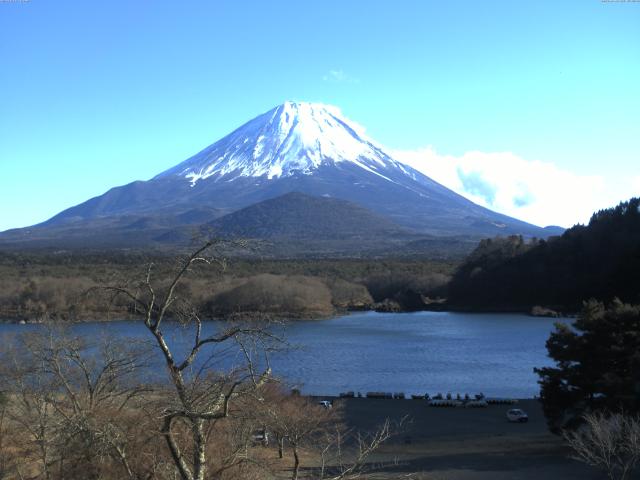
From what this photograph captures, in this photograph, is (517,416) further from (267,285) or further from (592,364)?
(267,285)

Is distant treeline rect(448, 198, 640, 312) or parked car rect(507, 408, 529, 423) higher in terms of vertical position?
distant treeline rect(448, 198, 640, 312)

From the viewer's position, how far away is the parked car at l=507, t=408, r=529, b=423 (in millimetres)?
15406

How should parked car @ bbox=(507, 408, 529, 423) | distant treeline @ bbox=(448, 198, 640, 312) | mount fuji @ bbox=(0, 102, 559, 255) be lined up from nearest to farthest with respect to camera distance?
1. parked car @ bbox=(507, 408, 529, 423)
2. distant treeline @ bbox=(448, 198, 640, 312)
3. mount fuji @ bbox=(0, 102, 559, 255)

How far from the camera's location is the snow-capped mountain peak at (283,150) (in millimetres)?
114375

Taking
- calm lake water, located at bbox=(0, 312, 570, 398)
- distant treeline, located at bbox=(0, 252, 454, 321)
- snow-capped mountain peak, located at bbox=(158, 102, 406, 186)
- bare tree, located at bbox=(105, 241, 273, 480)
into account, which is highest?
snow-capped mountain peak, located at bbox=(158, 102, 406, 186)

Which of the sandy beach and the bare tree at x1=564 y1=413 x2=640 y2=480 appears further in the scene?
the sandy beach

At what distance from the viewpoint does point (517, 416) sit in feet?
50.5

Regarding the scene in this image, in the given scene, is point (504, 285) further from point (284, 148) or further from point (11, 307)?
point (284, 148)

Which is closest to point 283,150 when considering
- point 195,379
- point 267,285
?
point 267,285

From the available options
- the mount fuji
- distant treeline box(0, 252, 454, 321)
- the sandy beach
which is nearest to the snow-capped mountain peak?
the mount fuji

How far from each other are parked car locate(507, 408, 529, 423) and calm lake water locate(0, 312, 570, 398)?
287 centimetres

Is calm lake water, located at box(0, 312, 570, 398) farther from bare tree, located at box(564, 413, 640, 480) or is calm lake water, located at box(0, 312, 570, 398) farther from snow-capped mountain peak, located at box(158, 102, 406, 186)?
snow-capped mountain peak, located at box(158, 102, 406, 186)

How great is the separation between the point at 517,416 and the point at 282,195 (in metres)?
80.7

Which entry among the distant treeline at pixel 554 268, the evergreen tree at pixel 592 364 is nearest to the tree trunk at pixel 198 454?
the evergreen tree at pixel 592 364
